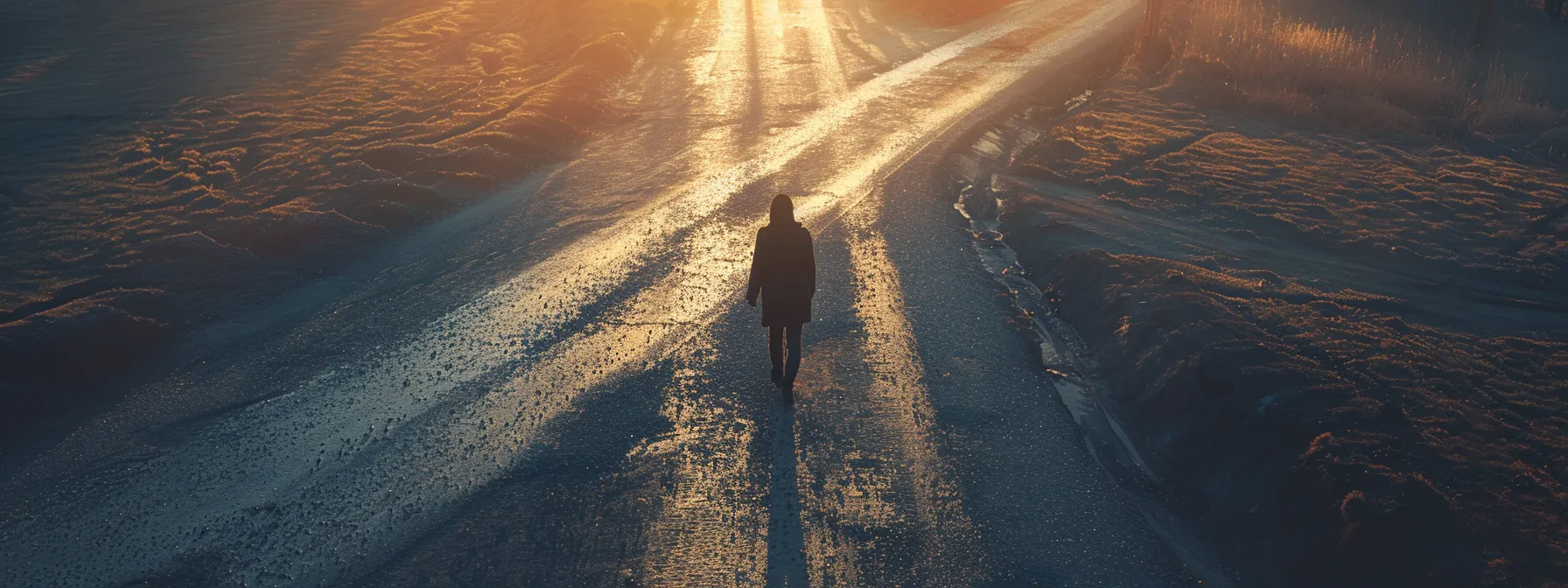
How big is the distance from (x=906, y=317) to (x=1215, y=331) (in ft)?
9.20

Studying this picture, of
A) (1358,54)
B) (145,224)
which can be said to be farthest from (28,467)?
(1358,54)

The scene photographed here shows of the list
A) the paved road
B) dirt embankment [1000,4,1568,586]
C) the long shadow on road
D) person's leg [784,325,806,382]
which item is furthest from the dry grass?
the long shadow on road

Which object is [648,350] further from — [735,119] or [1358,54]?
[1358,54]

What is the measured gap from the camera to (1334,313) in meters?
9.75

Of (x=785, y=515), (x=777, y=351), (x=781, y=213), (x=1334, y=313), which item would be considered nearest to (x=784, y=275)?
(x=781, y=213)

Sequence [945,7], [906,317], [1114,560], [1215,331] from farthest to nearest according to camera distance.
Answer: [945,7] < [906,317] < [1215,331] < [1114,560]

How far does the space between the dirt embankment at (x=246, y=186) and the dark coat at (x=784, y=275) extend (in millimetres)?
5617

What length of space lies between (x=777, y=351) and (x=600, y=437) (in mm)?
1598

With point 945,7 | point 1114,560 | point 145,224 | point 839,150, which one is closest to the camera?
point 1114,560

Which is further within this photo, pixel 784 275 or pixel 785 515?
pixel 784 275

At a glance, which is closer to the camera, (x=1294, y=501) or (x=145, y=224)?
(x=1294, y=501)

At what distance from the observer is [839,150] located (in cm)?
1603

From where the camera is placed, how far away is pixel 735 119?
18031 millimetres

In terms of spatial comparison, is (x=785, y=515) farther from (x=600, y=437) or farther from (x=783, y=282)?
(x=783, y=282)
